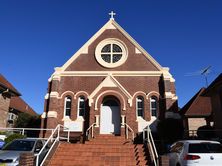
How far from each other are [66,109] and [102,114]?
10.4 feet

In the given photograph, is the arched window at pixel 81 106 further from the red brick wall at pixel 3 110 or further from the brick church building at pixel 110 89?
the red brick wall at pixel 3 110

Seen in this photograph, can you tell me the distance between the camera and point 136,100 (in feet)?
71.2

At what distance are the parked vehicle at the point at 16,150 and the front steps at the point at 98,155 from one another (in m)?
1.07

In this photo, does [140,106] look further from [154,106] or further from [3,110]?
[3,110]

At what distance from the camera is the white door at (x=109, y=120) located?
68.3ft

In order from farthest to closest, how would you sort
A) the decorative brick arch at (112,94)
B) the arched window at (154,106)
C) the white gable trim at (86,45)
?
the white gable trim at (86,45) → the arched window at (154,106) → the decorative brick arch at (112,94)

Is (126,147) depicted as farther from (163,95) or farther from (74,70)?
(74,70)

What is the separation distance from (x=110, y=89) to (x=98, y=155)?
8394 mm

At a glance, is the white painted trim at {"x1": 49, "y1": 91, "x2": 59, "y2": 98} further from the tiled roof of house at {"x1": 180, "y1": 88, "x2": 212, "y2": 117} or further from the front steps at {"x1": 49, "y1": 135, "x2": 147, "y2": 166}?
the tiled roof of house at {"x1": 180, "y1": 88, "x2": 212, "y2": 117}

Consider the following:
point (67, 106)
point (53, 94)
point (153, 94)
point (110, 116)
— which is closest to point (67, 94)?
point (67, 106)

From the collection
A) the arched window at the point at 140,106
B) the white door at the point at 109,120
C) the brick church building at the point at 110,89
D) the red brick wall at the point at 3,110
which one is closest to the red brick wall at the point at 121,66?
the brick church building at the point at 110,89

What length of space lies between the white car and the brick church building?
9712 mm

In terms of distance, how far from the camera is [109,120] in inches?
Result: 833

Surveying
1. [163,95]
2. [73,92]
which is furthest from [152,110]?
[73,92]
